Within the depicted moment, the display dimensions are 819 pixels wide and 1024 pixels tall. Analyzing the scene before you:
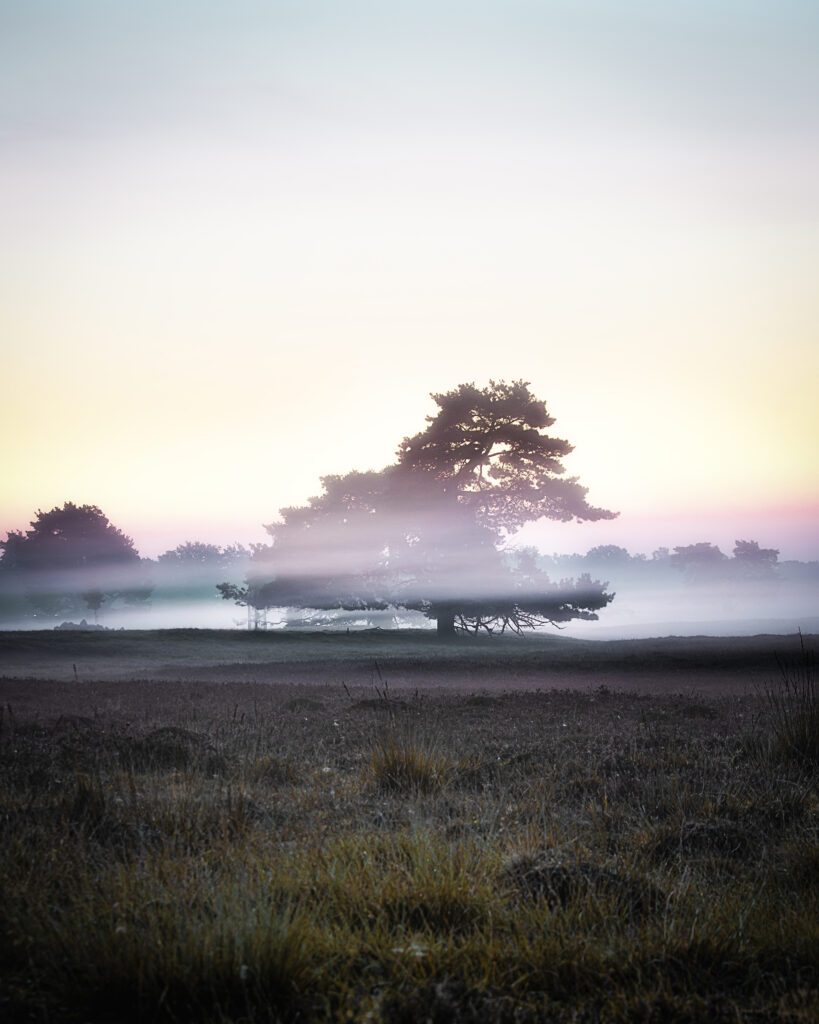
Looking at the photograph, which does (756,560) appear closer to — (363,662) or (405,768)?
(363,662)

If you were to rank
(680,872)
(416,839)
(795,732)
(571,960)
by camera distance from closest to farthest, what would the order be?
(571,960) → (416,839) → (680,872) → (795,732)

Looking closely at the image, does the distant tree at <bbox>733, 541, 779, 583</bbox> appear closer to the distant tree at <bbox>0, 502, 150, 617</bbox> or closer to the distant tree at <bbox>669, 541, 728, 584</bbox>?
the distant tree at <bbox>669, 541, 728, 584</bbox>

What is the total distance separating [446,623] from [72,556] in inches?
2368

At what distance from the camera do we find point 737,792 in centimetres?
743

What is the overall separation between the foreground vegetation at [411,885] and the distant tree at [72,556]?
88.7 metres

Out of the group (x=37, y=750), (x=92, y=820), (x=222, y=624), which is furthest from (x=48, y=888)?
(x=222, y=624)

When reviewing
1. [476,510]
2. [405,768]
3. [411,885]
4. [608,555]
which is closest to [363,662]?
[476,510]

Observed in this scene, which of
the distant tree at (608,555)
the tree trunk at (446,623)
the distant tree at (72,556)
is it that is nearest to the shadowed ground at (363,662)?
the tree trunk at (446,623)

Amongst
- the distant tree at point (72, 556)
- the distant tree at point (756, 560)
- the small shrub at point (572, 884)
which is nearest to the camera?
the small shrub at point (572, 884)

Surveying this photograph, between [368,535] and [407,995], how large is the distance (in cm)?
4550

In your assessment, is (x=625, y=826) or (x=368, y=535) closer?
(x=625, y=826)

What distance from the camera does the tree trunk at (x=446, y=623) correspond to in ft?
156

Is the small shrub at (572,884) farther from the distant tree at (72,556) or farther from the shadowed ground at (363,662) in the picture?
the distant tree at (72,556)

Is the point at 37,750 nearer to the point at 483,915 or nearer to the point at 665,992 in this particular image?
the point at 483,915
